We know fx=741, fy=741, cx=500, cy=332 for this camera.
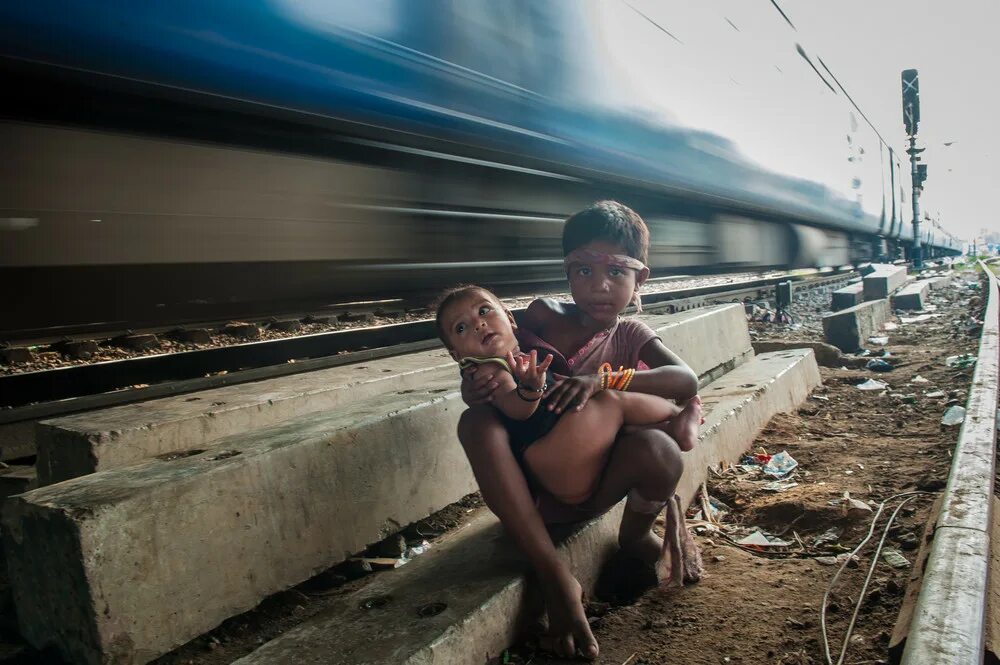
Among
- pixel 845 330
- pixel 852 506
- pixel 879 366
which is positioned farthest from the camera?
pixel 845 330

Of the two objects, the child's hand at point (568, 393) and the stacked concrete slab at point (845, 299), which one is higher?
the child's hand at point (568, 393)

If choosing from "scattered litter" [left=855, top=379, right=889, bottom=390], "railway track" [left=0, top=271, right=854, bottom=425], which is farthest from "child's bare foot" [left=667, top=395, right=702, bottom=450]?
"scattered litter" [left=855, top=379, right=889, bottom=390]

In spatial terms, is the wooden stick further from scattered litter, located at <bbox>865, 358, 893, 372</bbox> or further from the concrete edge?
scattered litter, located at <bbox>865, 358, 893, 372</bbox>

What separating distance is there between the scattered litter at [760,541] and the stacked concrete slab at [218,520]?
58cm

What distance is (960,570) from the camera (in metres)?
1.84

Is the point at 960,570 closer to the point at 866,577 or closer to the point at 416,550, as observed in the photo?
the point at 866,577

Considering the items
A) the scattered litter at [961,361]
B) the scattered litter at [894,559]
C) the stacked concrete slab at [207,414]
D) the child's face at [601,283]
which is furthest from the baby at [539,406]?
the scattered litter at [961,361]

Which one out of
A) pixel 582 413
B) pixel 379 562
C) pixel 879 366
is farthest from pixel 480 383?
pixel 879 366

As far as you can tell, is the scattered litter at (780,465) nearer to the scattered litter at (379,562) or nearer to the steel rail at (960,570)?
the steel rail at (960,570)

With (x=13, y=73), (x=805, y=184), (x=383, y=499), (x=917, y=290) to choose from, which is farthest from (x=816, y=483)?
(x=917, y=290)

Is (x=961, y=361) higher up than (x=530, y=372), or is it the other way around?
(x=530, y=372)

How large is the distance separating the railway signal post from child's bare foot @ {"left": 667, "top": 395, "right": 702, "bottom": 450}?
23.5m

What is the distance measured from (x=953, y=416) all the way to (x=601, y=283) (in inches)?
122

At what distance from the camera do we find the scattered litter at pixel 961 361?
18.1 feet
